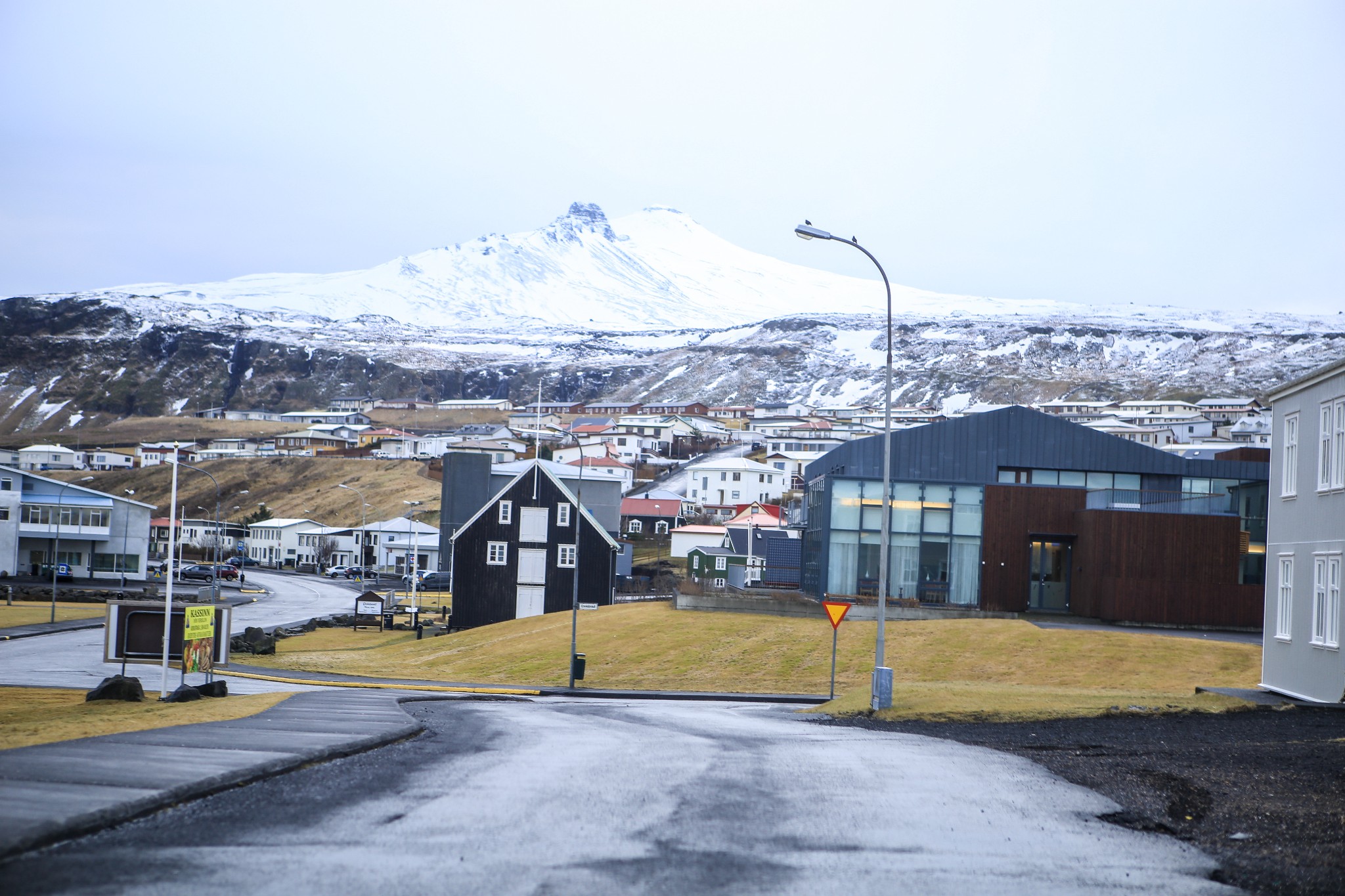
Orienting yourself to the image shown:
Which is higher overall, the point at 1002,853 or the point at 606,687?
the point at 1002,853

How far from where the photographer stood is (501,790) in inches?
472

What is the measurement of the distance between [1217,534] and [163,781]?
45.7m

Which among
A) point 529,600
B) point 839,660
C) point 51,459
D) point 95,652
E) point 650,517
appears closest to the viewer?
point 839,660

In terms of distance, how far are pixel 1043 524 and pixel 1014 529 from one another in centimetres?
136

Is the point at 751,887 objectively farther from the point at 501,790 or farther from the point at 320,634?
the point at 320,634

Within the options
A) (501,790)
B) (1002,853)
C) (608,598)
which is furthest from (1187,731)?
(608,598)

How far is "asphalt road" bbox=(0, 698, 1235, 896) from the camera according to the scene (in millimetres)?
8289

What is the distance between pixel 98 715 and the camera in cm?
1947

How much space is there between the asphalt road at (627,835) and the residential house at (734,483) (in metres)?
131

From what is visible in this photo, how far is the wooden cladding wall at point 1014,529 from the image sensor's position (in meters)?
52.4

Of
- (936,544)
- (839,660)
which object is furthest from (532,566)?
(839,660)

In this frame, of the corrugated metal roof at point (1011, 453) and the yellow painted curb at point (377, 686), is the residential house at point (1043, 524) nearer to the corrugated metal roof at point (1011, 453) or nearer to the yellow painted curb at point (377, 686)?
the corrugated metal roof at point (1011, 453)

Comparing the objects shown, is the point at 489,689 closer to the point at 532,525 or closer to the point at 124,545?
the point at 532,525

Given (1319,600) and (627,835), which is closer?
(627,835)
